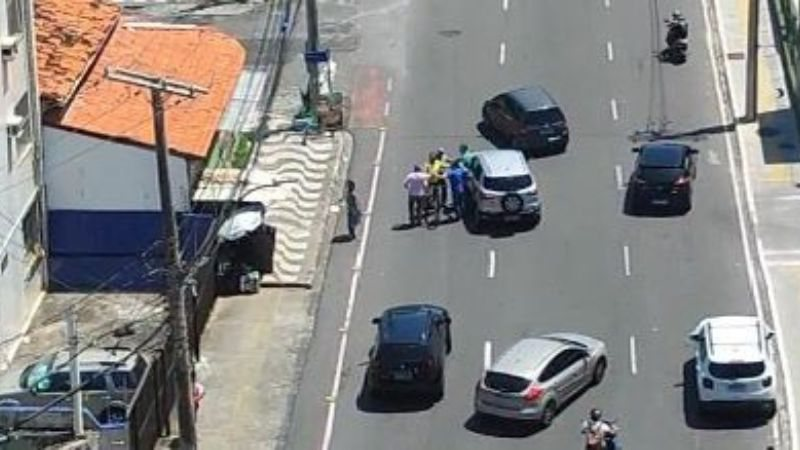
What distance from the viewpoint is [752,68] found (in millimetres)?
75250

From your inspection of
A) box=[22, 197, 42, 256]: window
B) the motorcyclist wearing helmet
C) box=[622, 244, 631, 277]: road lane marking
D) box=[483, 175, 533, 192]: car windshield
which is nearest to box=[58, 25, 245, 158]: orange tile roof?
box=[22, 197, 42, 256]: window

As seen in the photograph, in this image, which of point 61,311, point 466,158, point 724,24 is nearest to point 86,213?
point 61,311

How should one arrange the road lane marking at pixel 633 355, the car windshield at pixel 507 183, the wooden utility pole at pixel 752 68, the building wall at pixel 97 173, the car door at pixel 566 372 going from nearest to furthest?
the car door at pixel 566 372 → the road lane marking at pixel 633 355 → the building wall at pixel 97 173 → the car windshield at pixel 507 183 → the wooden utility pole at pixel 752 68

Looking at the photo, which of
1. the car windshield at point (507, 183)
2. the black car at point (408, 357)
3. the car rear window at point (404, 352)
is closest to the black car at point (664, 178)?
the car windshield at point (507, 183)

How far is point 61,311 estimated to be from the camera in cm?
6531

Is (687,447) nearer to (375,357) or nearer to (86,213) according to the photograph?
(375,357)

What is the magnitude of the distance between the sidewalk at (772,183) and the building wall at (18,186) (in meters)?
19.2

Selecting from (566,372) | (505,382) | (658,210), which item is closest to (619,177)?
(658,210)

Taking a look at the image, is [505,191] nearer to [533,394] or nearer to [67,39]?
[533,394]

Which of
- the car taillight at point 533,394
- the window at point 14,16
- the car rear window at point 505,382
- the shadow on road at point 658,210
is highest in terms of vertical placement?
the window at point 14,16

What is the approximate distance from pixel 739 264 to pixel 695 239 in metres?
1.88

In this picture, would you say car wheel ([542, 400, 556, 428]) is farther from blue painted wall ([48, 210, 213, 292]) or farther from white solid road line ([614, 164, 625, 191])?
white solid road line ([614, 164, 625, 191])

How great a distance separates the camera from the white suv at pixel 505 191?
68125 mm

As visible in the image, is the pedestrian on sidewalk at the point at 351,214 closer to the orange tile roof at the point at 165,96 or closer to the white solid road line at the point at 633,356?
the orange tile roof at the point at 165,96
